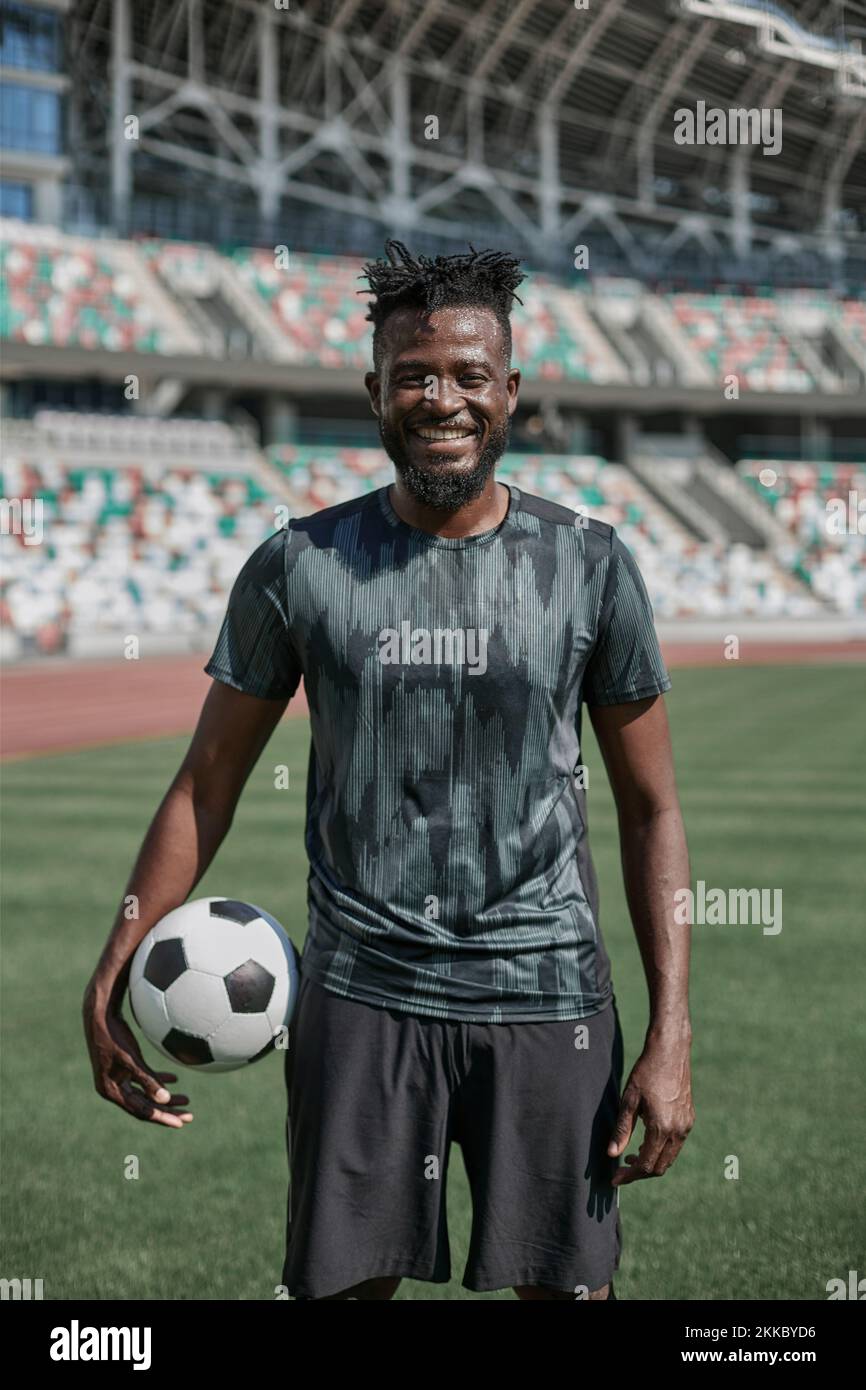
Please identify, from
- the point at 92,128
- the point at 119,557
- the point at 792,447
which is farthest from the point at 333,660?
the point at 792,447

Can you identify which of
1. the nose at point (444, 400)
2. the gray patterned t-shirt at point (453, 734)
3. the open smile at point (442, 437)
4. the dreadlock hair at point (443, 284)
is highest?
the dreadlock hair at point (443, 284)

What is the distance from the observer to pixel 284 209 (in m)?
47.6

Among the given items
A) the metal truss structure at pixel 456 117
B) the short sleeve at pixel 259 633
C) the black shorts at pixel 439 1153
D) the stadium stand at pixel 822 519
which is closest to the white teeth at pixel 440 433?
the short sleeve at pixel 259 633

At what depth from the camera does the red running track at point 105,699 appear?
17.3 m

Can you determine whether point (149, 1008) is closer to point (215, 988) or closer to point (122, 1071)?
point (215, 988)

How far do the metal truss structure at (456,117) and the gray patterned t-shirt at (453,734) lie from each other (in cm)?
4081

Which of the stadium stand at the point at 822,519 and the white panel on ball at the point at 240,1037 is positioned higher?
the stadium stand at the point at 822,519

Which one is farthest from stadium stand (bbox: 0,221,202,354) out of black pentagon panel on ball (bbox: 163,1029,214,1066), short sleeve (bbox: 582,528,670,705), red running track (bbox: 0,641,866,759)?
short sleeve (bbox: 582,528,670,705)

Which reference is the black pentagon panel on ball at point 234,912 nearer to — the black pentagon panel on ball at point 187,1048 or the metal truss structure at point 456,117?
the black pentagon panel on ball at point 187,1048

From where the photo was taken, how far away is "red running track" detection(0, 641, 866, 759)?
17.3 m

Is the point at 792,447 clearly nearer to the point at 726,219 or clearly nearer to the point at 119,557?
the point at 726,219

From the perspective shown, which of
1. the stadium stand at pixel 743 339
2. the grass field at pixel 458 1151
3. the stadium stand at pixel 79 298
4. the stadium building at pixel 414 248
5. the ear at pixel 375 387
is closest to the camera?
the ear at pixel 375 387

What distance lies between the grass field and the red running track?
6.47m

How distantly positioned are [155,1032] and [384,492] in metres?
1.28
